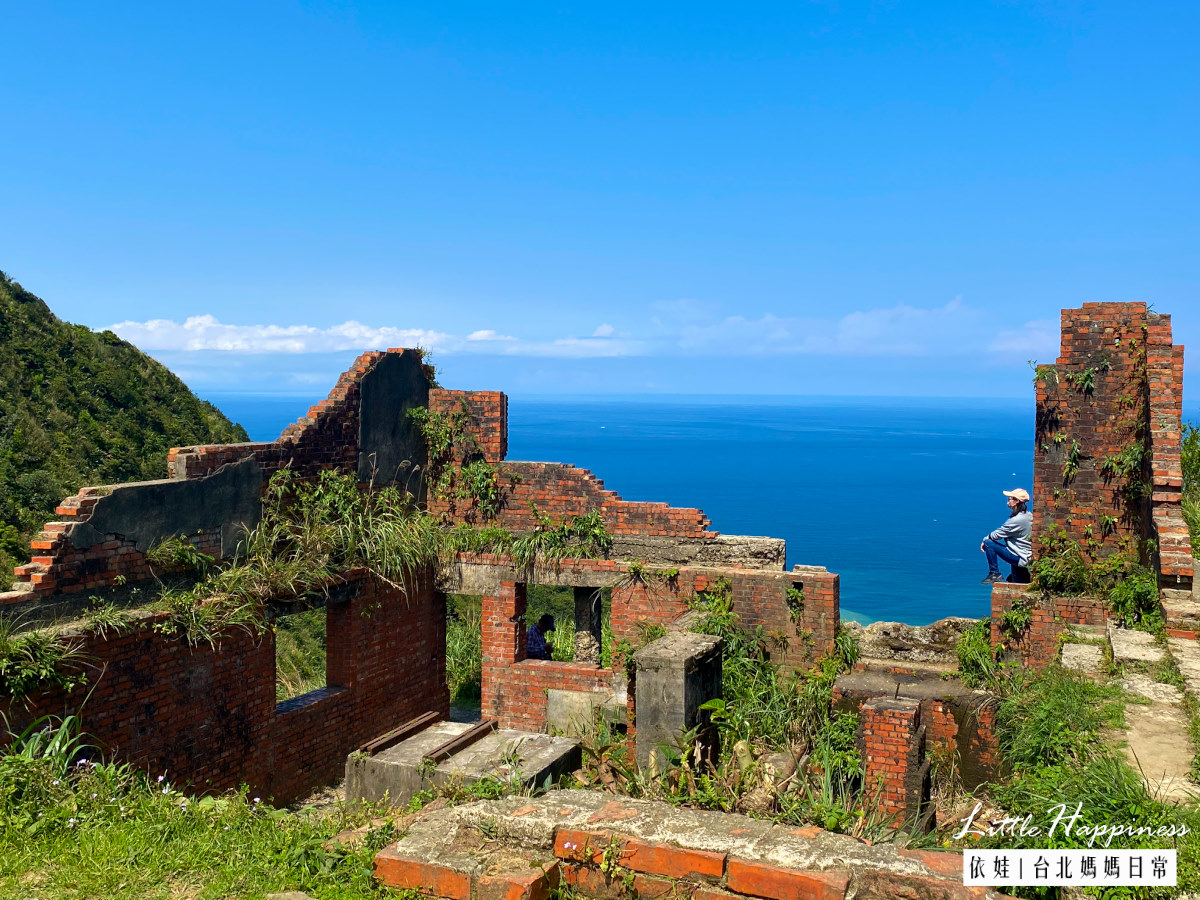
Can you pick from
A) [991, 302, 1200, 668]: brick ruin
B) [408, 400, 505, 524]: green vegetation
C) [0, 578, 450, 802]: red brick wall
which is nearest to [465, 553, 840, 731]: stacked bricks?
[408, 400, 505, 524]: green vegetation

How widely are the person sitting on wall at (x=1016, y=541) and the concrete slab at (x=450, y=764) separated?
4796 mm

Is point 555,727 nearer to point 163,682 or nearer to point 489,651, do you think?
point 489,651

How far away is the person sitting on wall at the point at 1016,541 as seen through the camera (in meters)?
9.26

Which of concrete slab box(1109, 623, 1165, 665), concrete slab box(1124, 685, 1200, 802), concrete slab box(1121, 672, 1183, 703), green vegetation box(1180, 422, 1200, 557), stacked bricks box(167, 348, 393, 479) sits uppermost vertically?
stacked bricks box(167, 348, 393, 479)

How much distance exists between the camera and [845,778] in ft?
25.5

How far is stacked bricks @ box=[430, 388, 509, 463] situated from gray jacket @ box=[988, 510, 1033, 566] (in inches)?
227

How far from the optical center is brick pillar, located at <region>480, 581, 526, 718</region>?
10.9 metres

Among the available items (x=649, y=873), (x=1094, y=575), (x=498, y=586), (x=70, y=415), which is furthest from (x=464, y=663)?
(x=70, y=415)

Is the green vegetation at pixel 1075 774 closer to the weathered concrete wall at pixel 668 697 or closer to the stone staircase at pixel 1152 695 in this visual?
the stone staircase at pixel 1152 695

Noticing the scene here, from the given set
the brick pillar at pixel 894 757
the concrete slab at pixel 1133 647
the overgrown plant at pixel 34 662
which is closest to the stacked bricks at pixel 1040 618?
the concrete slab at pixel 1133 647

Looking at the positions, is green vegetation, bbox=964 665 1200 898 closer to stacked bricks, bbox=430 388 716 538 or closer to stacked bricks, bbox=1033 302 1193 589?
stacked bricks, bbox=1033 302 1193 589

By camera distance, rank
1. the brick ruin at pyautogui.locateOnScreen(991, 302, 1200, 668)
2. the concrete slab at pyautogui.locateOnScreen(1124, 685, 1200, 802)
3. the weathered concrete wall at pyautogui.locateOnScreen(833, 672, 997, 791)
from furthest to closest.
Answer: the brick ruin at pyautogui.locateOnScreen(991, 302, 1200, 668) → the weathered concrete wall at pyautogui.locateOnScreen(833, 672, 997, 791) → the concrete slab at pyautogui.locateOnScreen(1124, 685, 1200, 802)

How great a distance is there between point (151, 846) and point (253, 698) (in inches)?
173

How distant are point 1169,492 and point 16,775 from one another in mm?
8873
